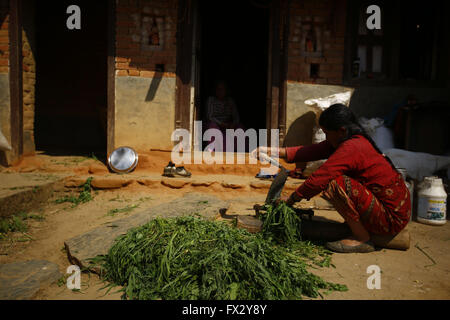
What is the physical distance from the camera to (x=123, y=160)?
5.22 metres

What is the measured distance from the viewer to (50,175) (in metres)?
4.78

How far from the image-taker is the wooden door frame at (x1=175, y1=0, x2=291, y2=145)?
5566 millimetres

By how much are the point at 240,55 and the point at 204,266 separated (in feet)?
25.6

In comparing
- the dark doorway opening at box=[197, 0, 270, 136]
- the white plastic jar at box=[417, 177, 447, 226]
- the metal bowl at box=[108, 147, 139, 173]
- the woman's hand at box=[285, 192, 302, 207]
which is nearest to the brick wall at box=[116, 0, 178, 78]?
the metal bowl at box=[108, 147, 139, 173]

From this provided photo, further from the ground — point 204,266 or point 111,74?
point 111,74

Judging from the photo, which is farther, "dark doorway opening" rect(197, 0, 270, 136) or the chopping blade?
"dark doorway opening" rect(197, 0, 270, 136)

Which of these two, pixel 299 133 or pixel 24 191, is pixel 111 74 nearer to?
pixel 24 191

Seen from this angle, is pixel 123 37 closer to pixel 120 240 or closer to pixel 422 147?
pixel 120 240

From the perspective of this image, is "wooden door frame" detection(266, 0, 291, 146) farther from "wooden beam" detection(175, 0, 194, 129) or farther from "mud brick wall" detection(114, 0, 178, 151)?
"mud brick wall" detection(114, 0, 178, 151)

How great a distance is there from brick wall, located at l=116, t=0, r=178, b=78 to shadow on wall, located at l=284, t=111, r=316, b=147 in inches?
85.9

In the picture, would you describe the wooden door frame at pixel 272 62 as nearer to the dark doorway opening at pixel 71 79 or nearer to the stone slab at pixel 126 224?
the stone slab at pixel 126 224

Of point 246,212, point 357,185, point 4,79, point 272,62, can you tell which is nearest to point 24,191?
point 246,212

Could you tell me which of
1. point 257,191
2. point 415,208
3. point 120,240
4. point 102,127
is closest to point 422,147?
point 415,208
